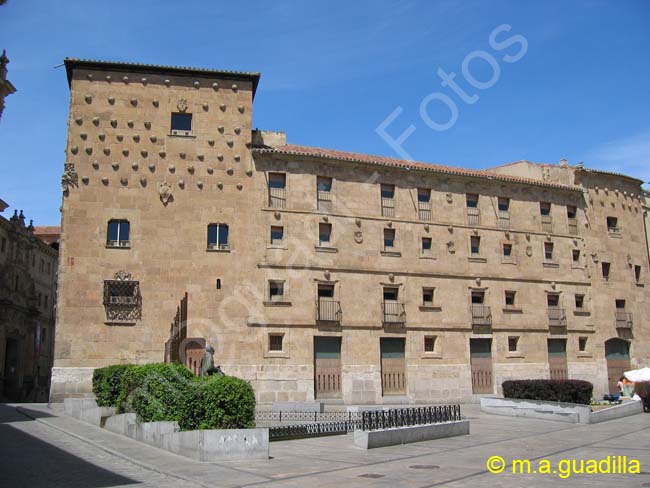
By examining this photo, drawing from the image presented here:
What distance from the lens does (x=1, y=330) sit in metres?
43.2

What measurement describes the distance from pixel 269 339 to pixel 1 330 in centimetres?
2489

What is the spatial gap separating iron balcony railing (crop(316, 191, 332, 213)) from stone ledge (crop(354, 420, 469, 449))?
14.9 meters

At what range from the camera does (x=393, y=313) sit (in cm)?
3136

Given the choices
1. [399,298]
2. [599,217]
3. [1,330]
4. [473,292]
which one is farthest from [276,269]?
[1,330]

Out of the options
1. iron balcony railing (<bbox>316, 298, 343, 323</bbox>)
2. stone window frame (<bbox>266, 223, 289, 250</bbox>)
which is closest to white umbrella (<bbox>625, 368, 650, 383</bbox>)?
iron balcony railing (<bbox>316, 298, 343, 323</bbox>)

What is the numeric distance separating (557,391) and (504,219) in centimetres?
1264

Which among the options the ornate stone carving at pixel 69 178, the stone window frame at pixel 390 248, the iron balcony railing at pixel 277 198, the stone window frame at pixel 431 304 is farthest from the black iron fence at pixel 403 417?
the ornate stone carving at pixel 69 178

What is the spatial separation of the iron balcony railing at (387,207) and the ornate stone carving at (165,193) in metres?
11.0

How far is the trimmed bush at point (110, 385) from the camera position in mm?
20141

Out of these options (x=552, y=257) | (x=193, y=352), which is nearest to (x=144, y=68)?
(x=193, y=352)

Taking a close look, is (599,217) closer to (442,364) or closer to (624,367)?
(624,367)

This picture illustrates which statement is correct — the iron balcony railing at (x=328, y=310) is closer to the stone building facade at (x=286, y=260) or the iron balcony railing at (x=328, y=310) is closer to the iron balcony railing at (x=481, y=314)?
the stone building facade at (x=286, y=260)

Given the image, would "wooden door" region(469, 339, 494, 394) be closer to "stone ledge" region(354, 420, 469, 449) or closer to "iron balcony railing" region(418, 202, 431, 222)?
"iron balcony railing" region(418, 202, 431, 222)

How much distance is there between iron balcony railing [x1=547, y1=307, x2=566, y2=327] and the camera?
35094mm
